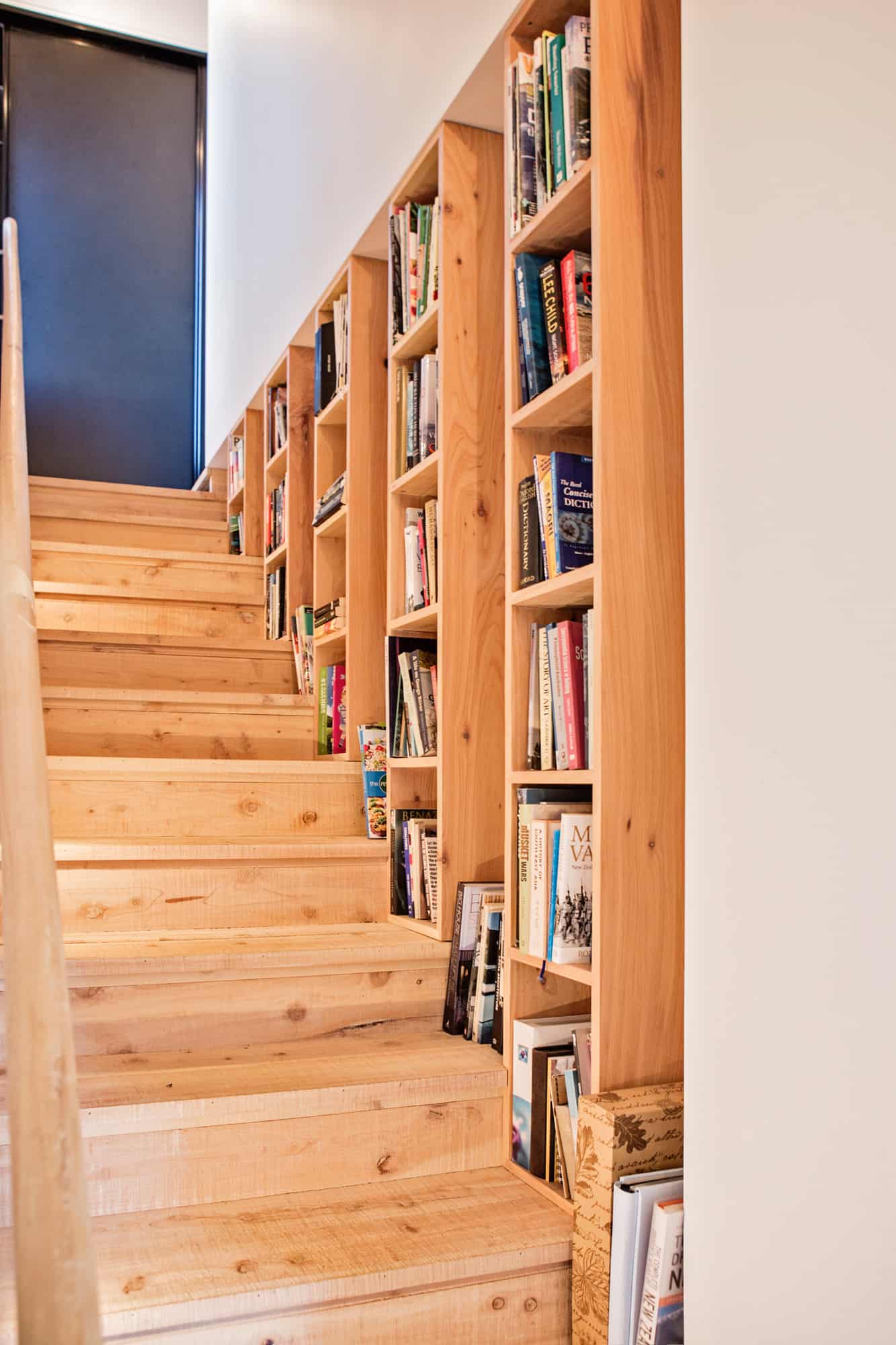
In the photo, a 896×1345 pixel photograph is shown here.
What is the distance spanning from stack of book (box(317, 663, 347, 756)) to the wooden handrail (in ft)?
7.08

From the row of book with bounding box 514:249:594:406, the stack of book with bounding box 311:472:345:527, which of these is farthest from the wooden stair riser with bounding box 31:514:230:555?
the row of book with bounding box 514:249:594:406

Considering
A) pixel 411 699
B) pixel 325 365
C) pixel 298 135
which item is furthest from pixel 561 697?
pixel 298 135

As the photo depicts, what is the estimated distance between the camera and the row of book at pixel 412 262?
2346 mm

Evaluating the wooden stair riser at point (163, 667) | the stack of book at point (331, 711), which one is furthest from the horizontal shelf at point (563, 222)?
the wooden stair riser at point (163, 667)

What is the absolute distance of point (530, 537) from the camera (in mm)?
1801

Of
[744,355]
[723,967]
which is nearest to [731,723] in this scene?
[723,967]

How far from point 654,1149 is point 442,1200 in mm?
355

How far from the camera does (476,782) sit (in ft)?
7.16

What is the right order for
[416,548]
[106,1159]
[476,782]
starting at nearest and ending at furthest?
[106,1159]
[476,782]
[416,548]

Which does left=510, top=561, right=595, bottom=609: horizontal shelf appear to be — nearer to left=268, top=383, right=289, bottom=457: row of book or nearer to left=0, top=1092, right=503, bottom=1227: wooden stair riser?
left=0, top=1092, right=503, bottom=1227: wooden stair riser

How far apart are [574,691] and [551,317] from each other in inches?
23.3

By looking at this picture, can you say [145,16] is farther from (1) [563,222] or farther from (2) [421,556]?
(1) [563,222]

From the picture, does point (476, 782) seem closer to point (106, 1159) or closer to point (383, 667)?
point (383, 667)

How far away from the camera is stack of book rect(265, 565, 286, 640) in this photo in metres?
3.62
